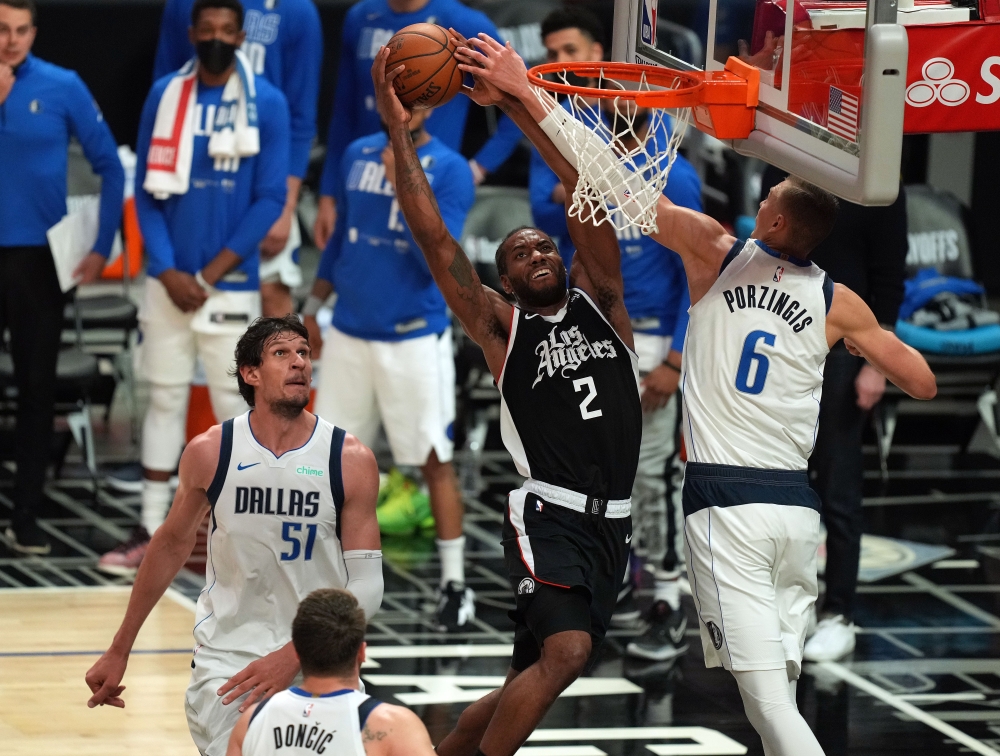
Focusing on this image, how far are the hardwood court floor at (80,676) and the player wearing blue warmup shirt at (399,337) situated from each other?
1166 mm

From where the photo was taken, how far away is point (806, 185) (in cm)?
495

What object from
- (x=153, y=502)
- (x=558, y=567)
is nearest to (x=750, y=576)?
(x=558, y=567)

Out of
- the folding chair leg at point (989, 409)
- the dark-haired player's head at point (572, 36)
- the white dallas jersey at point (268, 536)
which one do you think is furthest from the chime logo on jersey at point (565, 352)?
the folding chair leg at point (989, 409)

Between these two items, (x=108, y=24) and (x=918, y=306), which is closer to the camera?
(x=918, y=306)

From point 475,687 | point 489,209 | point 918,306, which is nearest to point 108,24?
point 489,209

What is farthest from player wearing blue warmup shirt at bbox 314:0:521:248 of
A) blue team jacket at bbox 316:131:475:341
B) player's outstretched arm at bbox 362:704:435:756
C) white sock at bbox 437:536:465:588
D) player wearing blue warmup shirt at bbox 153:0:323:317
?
player's outstretched arm at bbox 362:704:435:756

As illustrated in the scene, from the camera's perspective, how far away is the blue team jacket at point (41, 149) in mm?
7797

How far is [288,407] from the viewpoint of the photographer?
4.80 m

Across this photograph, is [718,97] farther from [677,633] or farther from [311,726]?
[677,633]

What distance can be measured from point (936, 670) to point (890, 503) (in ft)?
8.91

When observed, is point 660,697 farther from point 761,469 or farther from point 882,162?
point 882,162

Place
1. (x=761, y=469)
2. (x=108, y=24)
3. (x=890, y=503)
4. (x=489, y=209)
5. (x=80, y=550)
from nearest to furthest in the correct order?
(x=761, y=469)
(x=80, y=550)
(x=890, y=503)
(x=489, y=209)
(x=108, y=24)

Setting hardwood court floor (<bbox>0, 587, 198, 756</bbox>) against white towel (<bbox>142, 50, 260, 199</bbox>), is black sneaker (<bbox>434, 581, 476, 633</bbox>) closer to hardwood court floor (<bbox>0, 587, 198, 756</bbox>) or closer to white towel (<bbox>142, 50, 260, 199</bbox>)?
hardwood court floor (<bbox>0, 587, 198, 756</bbox>)

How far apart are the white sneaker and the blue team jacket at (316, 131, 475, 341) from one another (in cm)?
213
